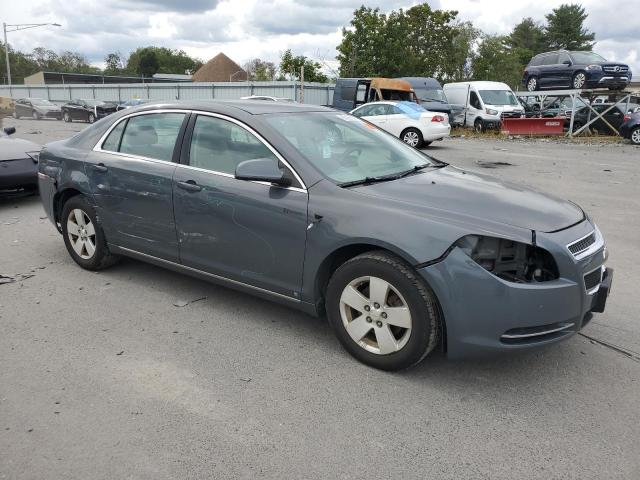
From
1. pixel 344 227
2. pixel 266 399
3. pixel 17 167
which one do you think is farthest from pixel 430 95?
pixel 266 399

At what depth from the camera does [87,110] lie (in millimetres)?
32750

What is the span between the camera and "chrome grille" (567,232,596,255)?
3.05 m

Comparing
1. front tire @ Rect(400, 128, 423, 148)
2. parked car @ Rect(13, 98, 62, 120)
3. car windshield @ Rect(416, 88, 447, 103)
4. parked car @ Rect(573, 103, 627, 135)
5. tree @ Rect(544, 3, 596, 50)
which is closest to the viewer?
front tire @ Rect(400, 128, 423, 148)

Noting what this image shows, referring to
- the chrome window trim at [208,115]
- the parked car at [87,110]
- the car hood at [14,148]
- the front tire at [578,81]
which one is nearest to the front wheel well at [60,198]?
the chrome window trim at [208,115]

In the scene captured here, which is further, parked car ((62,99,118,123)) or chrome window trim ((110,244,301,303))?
parked car ((62,99,118,123))

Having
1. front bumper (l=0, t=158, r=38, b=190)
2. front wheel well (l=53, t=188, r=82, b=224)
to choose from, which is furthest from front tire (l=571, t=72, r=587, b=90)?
front wheel well (l=53, t=188, r=82, b=224)

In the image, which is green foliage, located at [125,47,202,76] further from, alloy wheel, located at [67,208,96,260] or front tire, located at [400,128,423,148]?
alloy wheel, located at [67,208,96,260]

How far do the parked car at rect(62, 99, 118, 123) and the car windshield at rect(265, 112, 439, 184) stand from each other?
30.8m

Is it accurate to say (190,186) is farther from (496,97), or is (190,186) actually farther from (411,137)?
(496,97)

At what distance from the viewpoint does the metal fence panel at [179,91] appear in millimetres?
33500

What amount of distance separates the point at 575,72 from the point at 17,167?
70.7 ft

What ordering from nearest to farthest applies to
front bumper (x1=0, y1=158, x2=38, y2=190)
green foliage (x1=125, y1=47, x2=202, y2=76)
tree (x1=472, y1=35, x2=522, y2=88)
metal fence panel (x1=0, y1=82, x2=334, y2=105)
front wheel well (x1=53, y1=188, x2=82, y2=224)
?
front wheel well (x1=53, y1=188, x2=82, y2=224)
front bumper (x1=0, y1=158, x2=38, y2=190)
metal fence panel (x1=0, y1=82, x2=334, y2=105)
tree (x1=472, y1=35, x2=522, y2=88)
green foliage (x1=125, y1=47, x2=202, y2=76)

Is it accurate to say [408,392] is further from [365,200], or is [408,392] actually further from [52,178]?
[52,178]

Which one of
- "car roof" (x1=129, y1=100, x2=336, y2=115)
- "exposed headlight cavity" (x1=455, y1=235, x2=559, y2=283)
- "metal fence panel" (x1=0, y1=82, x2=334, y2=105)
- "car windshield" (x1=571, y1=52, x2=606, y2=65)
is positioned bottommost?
"metal fence panel" (x1=0, y1=82, x2=334, y2=105)
